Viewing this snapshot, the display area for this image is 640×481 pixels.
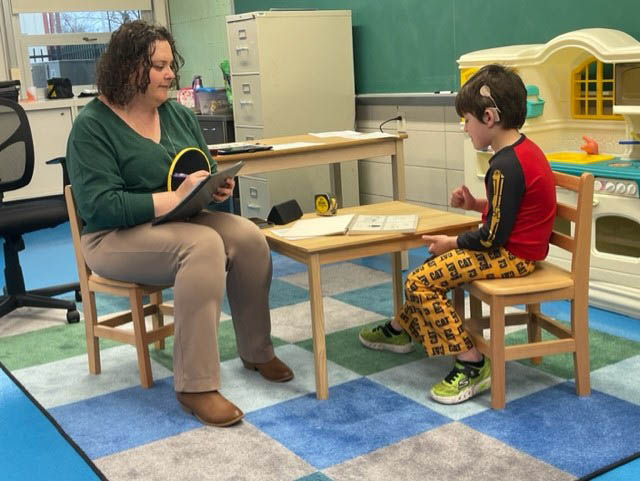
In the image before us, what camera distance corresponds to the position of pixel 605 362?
114 inches

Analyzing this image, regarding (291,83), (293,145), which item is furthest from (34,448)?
(291,83)

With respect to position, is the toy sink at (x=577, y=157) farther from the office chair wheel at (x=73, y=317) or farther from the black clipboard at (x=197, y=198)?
the office chair wheel at (x=73, y=317)

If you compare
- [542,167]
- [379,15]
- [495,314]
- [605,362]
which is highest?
[379,15]

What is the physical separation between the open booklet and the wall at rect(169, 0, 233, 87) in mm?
4307

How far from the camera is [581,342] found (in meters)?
2.55

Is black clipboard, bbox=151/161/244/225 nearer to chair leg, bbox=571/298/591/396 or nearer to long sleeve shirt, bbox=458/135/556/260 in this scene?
long sleeve shirt, bbox=458/135/556/260

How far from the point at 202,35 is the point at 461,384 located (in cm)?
533

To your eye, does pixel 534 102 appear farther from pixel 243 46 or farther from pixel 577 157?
pixel 243 46

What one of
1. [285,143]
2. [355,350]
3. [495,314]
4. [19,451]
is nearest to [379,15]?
[285,143]

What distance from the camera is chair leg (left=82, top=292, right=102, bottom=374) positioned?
2.99m

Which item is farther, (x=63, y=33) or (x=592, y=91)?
(x=63, y=33)

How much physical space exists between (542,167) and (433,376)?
2.64 feet

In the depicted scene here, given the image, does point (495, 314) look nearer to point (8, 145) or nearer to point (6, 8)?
point (8, 145)

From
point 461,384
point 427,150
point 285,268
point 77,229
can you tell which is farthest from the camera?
point 427,150
